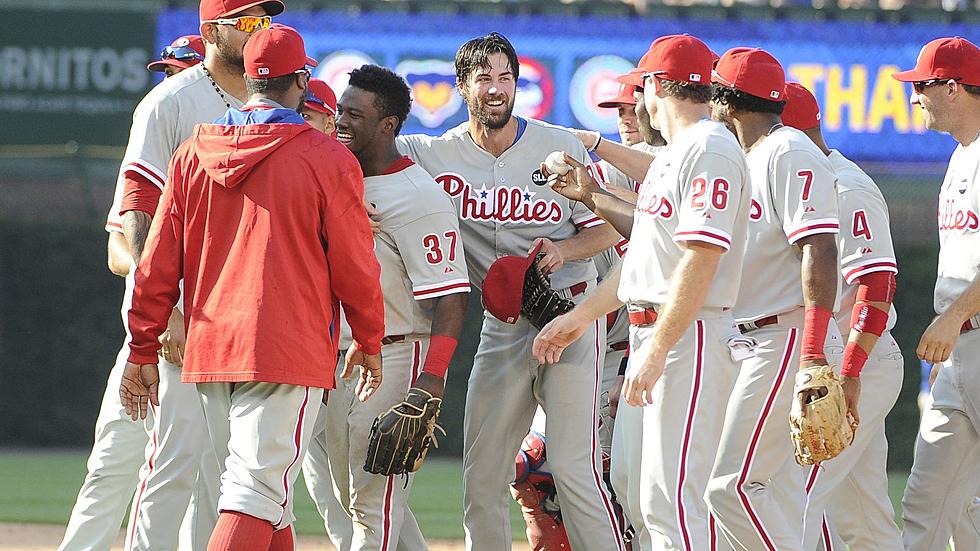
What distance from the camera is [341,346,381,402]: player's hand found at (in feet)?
13.2

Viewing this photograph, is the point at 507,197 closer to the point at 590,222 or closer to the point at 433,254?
the point at 590,222

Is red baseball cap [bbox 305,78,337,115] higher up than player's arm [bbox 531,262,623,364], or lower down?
higher up

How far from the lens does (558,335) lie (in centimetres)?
444

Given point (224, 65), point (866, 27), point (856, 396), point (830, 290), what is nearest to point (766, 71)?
point (830, 290)

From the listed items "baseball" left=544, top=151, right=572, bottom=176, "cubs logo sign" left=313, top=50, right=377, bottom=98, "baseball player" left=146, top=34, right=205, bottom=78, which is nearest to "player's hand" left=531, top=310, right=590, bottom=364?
"baseball" left=544, top=151, right=572, bottom=176

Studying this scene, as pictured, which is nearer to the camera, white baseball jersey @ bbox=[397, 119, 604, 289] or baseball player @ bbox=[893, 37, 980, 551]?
baseball player @ bbox=[893, 37, 980, 551]

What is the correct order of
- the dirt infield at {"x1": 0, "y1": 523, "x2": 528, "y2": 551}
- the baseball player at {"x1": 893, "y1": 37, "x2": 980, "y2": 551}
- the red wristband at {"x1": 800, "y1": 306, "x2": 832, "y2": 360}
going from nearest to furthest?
1. the red wristband at {"x1": 800, "y1": 306, "x2": 832, "y2": 360}
2. the baseball player at {"x1": 893, "y1": 37, "x2": 980, "y2": 551}
3. the dirt infield at {"x1": 0, "y1": 523, "x2": 528, "y2": 551}

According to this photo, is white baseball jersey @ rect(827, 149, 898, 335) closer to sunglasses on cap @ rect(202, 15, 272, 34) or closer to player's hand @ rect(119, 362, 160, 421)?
sunglasses on cap @ rect(202, 15, 272, 34)

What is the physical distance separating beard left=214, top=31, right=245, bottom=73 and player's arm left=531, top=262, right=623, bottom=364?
1308 mm

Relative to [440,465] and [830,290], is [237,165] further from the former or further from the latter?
[440,465]

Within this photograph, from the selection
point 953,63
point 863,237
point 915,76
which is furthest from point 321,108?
point 953,63

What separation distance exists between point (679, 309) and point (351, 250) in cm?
92

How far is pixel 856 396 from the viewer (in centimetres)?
441

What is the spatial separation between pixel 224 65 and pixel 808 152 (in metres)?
1.88
